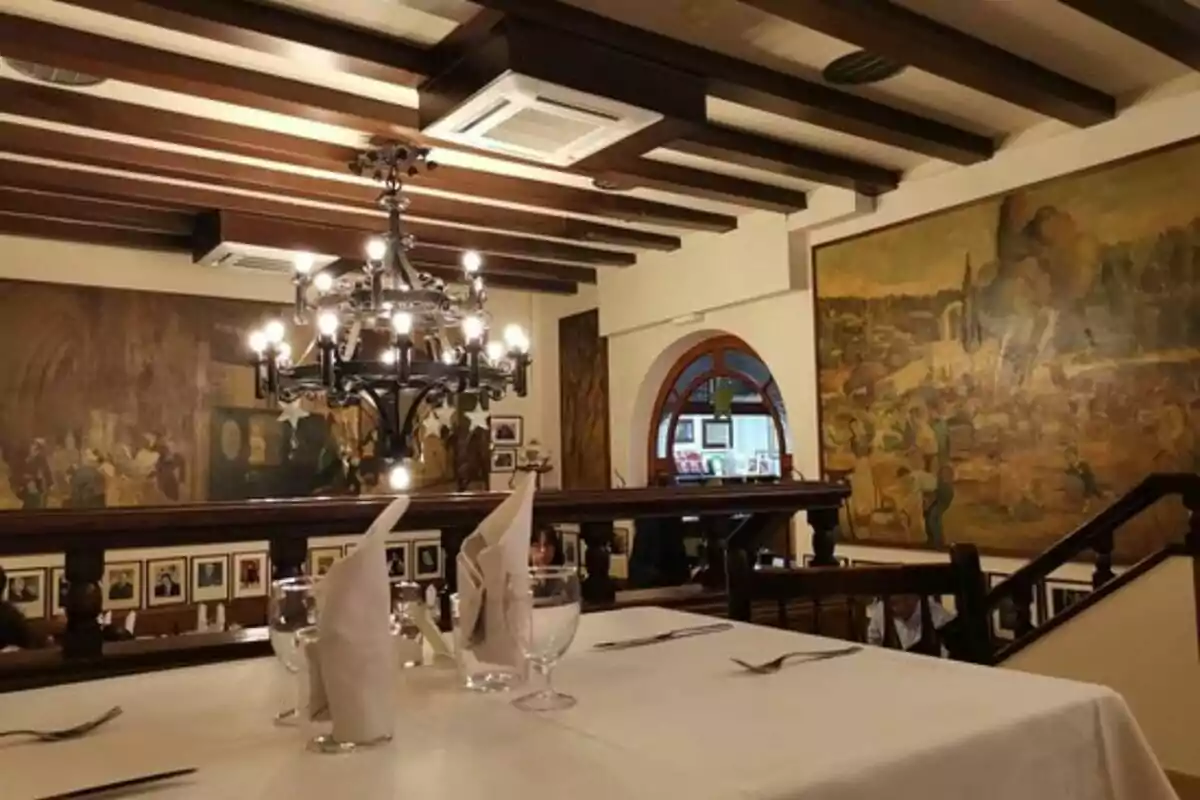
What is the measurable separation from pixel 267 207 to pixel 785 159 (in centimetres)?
261

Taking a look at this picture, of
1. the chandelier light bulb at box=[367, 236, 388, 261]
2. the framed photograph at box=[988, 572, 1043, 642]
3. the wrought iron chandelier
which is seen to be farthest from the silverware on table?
the framed photograph at box=[988, 572, 1043, 642]

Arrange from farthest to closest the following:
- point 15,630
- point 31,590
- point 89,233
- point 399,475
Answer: point 89,233 → point 31,590 → point 399,475 → point 15,630

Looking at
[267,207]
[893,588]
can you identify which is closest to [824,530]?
[893,588]

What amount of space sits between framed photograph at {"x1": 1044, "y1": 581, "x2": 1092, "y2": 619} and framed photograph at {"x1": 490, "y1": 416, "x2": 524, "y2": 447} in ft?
13.1

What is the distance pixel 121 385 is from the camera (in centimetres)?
577

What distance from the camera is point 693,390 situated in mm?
6621

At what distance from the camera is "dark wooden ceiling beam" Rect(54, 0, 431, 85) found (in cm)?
275

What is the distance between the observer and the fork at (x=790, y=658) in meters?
1.34

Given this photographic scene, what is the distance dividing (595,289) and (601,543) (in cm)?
501

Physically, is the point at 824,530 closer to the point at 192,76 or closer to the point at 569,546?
the point at 192,76

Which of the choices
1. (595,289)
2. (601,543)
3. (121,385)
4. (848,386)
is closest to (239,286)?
(121,385)

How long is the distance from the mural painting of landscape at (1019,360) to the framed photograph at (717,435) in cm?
168

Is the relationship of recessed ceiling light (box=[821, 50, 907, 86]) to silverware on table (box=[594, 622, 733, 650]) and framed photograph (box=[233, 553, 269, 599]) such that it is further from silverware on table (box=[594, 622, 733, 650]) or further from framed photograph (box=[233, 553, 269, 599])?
framed photograph (box=[233, 553, 269, 599])

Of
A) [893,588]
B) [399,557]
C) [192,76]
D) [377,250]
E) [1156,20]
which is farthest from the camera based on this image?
[399,557]
